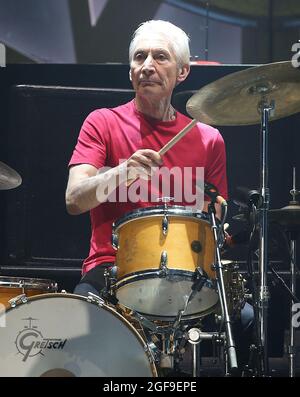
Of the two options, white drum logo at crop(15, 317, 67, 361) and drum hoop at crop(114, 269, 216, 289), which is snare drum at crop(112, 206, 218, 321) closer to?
drum hoop at crop(114, 269, 216, 289)

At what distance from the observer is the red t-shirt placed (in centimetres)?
302

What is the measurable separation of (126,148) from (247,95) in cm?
53

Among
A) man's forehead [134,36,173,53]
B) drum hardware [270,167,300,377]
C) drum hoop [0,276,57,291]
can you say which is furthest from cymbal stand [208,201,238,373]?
man's forehead [134,36,173,53]

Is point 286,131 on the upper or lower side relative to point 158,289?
upper

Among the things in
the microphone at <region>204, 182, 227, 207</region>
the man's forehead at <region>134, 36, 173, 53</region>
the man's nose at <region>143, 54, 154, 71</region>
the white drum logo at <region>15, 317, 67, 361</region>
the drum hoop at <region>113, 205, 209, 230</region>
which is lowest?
the white drum logo at <region>15, 317, 67, 361</region>

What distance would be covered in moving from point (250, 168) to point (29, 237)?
1.08 metres

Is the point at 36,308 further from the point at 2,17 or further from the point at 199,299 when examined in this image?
the point at 2,17

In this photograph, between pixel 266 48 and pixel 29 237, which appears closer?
pixel 29 237

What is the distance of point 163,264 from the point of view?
8.41 ft

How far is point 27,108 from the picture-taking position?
153 inches

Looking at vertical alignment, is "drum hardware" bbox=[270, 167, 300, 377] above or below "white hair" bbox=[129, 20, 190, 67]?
below

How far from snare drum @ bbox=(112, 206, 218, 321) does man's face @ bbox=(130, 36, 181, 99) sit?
0.65 metres

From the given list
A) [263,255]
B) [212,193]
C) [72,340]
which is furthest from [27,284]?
[263,255]

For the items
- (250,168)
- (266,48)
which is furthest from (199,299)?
(266,48)
